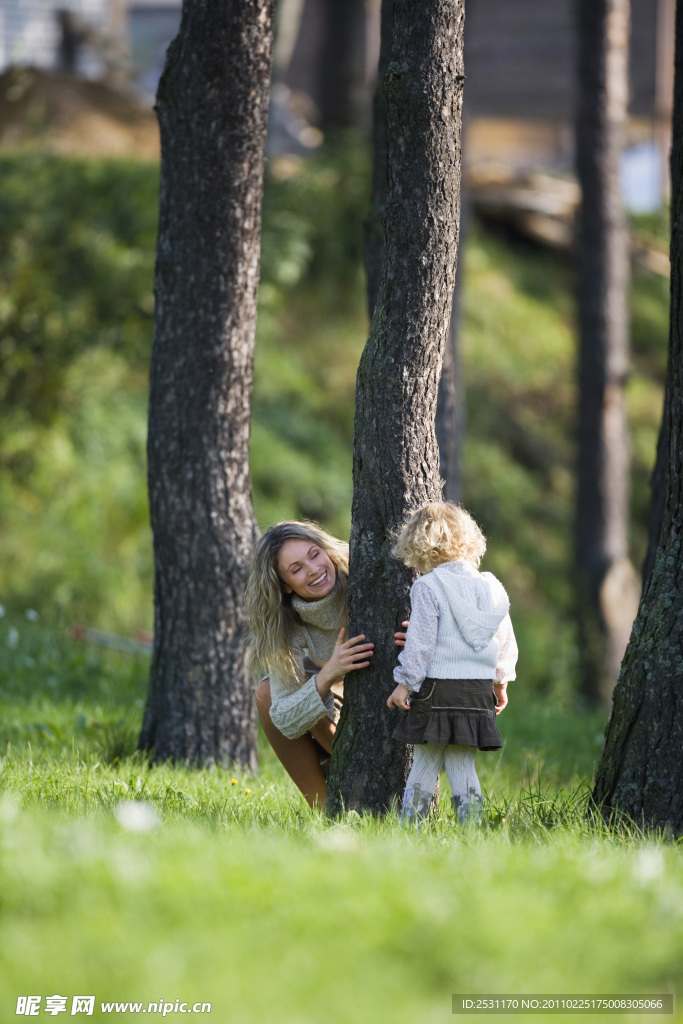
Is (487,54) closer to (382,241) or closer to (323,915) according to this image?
(382,241)

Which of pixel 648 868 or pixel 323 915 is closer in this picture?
pixel 323 915

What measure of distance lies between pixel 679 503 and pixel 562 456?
10.9 meters

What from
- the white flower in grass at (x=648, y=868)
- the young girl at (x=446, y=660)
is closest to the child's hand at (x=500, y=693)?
the young girl at (x=446, y=660)

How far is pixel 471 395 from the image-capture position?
1460cm

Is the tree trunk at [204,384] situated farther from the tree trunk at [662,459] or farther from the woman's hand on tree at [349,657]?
the tree trunk at [662,459]

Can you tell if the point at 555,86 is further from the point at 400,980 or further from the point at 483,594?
the point at 400,980

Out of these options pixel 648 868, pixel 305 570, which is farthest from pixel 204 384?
pixel 648 868

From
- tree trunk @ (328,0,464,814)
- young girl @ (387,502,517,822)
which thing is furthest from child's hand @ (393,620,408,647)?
young girl @ (387,502,517,822)

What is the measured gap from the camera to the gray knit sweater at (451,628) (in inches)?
146

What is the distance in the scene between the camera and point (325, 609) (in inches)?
174

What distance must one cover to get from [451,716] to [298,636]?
0.95 m

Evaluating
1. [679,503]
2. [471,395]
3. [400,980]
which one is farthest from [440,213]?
[471,395]

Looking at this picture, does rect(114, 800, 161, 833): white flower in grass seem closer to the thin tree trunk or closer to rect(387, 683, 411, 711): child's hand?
rect(387, 683, 411, 711): child's hand

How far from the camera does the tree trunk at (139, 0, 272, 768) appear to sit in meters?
5.05
